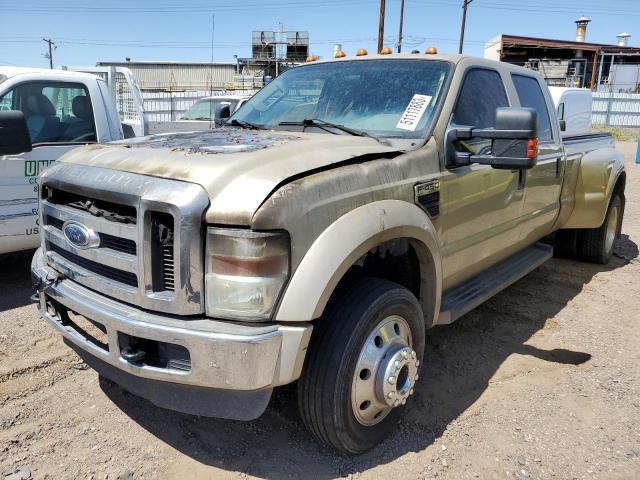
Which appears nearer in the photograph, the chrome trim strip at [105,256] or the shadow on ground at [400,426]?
the chrome trim strip at [105,256]

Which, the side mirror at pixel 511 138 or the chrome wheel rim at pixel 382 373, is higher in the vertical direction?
the side mirror at pixel 511 138

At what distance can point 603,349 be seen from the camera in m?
4.00

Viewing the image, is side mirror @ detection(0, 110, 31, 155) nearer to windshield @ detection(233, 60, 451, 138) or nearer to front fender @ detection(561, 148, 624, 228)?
windshield @ detection(233, 60, 451, 138)

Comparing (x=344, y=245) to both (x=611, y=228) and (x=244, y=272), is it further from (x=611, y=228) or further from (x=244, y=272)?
(x=611, y=228)

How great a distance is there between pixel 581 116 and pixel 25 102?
10.5 meters

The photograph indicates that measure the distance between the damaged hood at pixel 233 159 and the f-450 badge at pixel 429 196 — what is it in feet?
0.86

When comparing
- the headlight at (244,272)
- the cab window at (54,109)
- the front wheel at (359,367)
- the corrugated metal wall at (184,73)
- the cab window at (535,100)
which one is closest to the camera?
the headlight at (244,272)

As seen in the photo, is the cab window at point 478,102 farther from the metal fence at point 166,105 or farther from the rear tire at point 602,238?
the metal fence at point 166,105

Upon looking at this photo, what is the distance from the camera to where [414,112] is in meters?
3.16

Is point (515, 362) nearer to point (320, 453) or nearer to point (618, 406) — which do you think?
point (618, 406)

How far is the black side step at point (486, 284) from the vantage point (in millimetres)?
3272

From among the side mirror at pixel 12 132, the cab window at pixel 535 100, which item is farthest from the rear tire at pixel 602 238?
the side mirror at pixel 12 132

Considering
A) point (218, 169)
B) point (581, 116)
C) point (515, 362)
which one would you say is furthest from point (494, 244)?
point (581, 116)

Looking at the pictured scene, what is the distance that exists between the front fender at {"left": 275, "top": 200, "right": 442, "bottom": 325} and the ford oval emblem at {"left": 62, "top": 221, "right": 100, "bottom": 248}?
36.8 inches
